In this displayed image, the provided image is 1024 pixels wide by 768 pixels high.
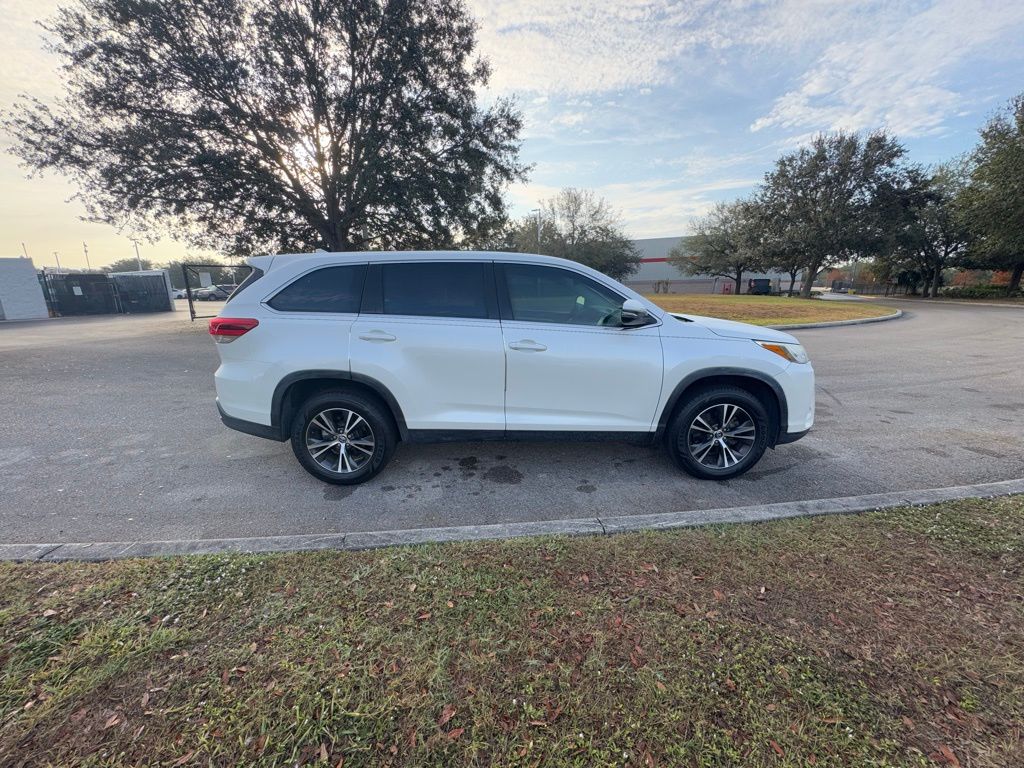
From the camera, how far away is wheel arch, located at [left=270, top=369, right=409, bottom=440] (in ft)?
11.3

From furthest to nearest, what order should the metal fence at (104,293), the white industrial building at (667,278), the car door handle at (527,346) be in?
the white industrial building at (667,278) → the metal fence at (104,293) → the car door handle at (527,346)

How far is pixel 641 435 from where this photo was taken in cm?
363

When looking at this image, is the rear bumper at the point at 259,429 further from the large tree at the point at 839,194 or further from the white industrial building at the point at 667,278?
the white industrial building at the point at 667,278

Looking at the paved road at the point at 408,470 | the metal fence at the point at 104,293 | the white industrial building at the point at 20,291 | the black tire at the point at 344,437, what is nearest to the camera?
the paved road at the point at 408,470

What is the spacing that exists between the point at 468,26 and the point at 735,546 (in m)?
16.6

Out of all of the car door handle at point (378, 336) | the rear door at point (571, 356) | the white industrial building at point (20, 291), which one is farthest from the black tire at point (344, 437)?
the white industrial building at point (20, 291)

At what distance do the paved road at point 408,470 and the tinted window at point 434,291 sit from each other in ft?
4.90

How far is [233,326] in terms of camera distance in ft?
11.4

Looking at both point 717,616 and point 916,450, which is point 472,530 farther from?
point 916,450

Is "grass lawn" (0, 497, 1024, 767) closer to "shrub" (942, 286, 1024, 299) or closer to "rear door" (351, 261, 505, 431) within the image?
"rear door" (351, 261, 505, 431)

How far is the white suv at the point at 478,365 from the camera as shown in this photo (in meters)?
3.44

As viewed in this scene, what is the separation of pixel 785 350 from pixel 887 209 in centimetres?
3962

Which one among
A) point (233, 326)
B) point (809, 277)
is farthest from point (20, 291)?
point (809, 277)

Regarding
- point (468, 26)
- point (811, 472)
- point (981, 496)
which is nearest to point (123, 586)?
point (811, 472)
